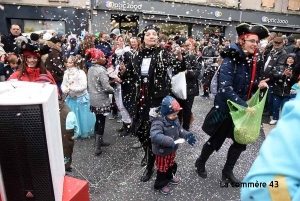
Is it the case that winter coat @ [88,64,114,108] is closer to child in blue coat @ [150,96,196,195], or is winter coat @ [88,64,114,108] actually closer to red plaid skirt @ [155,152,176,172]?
child in blue coat @ [150,96,196,195]

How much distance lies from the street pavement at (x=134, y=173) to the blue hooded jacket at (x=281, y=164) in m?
2.63

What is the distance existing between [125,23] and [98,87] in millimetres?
14595

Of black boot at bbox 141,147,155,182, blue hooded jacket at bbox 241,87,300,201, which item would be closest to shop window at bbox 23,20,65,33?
black boot at bbox 141,147,155,182

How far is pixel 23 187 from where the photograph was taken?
144 centimetres

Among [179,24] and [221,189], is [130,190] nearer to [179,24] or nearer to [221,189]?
[221,189]

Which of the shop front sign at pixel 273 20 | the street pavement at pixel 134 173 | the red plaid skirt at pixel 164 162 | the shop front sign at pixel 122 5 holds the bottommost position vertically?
the street pavement at pixel 134 173

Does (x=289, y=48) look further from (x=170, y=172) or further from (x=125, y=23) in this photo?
(x=125, y=23)

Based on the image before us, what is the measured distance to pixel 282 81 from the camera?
5.48 m

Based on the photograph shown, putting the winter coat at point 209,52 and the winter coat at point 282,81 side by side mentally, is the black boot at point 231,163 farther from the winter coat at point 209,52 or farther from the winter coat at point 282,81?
the winter coat at point 209,52

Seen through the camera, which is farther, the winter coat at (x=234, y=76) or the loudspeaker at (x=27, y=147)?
the winter coat at (x=234, y=76)

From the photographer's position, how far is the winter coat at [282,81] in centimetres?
542

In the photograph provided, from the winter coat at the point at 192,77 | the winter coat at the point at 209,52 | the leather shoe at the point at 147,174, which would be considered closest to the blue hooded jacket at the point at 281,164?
the leather shoe at the point at 147,174

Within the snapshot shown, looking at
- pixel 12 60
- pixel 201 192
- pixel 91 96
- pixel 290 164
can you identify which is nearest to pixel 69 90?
pixel 91 96

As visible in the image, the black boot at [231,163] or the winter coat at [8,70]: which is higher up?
the winter coat at [8,70]
